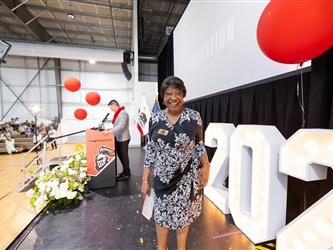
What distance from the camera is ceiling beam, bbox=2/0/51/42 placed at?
5.29 meters

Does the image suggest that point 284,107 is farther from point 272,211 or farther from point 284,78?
point 272,211

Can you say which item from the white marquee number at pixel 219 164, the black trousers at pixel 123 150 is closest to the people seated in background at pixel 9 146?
the black trousers at pixel 123 150

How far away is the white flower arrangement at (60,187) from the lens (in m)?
2.08

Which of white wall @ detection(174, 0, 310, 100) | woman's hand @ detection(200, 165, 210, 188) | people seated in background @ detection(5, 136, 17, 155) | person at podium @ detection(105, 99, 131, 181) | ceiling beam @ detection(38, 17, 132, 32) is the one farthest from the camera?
ceiling beam @ detection(38, 17, 132, 32)

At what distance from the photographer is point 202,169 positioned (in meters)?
1.19

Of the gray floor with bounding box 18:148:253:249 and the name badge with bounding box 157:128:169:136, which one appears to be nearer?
the name badge with bounding box 157:128:169:136

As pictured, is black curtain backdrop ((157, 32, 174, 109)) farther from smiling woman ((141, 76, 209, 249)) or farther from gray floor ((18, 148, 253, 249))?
smiling woman ((141, 76, 209, 249))

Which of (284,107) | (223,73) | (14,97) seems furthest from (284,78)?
(14,97)

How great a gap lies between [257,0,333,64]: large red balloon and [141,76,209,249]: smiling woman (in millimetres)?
544

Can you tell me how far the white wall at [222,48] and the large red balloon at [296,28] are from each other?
0.63 metres

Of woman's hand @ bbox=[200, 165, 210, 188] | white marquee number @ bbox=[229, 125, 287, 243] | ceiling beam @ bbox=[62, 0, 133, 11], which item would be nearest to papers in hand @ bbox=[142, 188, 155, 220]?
woman's hand @ bbox=[200, 165, 210, 188]

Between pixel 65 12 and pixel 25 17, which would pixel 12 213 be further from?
pixel 25 17

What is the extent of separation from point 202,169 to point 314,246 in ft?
2.55

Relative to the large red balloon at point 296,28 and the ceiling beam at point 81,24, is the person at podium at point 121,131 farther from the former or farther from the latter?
the ceiling beam at point 81,24
